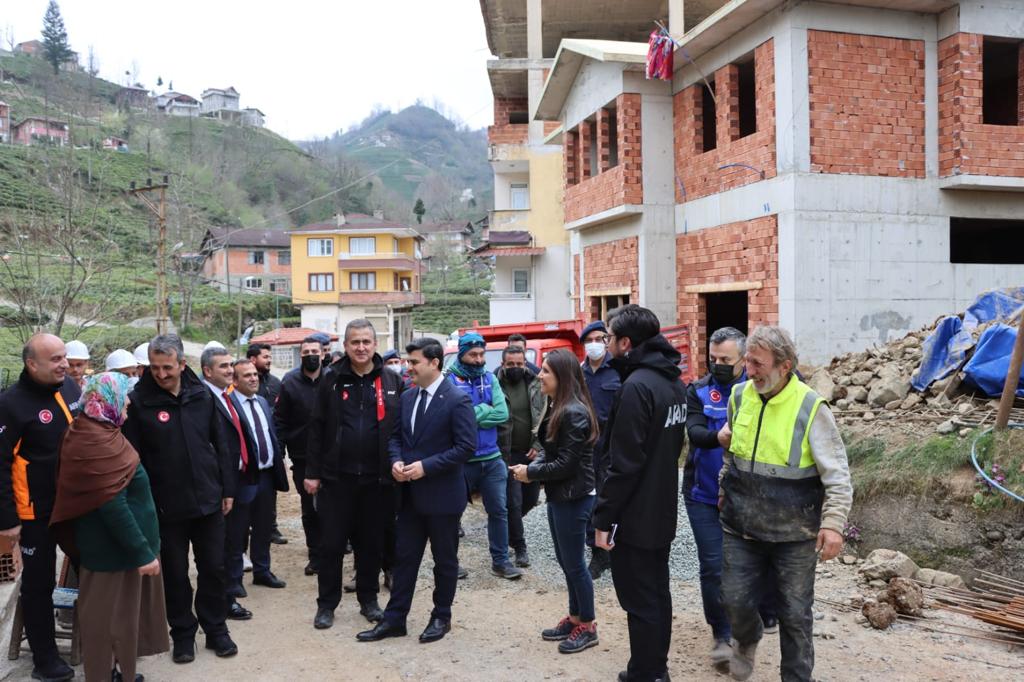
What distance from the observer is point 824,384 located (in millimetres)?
10211

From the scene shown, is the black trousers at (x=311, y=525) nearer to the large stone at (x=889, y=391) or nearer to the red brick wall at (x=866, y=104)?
the large stone at (x=889, y=391)

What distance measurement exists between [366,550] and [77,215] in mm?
15591

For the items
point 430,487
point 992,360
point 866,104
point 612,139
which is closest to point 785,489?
point 430,487

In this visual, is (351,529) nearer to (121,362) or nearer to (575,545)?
(575,545)

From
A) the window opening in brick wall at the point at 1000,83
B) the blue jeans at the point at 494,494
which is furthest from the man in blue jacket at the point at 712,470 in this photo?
the window opening in brick wall at the point at 1000,83

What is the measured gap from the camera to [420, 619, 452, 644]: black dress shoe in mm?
5285

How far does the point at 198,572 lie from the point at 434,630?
162 cm

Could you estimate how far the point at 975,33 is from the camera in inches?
435

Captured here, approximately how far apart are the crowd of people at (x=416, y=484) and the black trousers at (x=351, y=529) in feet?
0.05

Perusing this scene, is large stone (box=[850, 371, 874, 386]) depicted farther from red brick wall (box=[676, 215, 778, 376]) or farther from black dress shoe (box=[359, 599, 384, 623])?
black dress shoe (box=[359, 599, 384, 623])

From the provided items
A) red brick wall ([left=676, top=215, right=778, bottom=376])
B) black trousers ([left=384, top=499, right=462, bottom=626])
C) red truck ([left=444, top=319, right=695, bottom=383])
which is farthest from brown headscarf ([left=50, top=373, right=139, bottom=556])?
red brick wall ([left=676, top=215, right=778, bottom=376])

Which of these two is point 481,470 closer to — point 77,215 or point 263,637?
point 263,637

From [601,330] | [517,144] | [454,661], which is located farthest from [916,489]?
[517,144]

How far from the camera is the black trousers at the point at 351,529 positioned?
5652 millimetres
